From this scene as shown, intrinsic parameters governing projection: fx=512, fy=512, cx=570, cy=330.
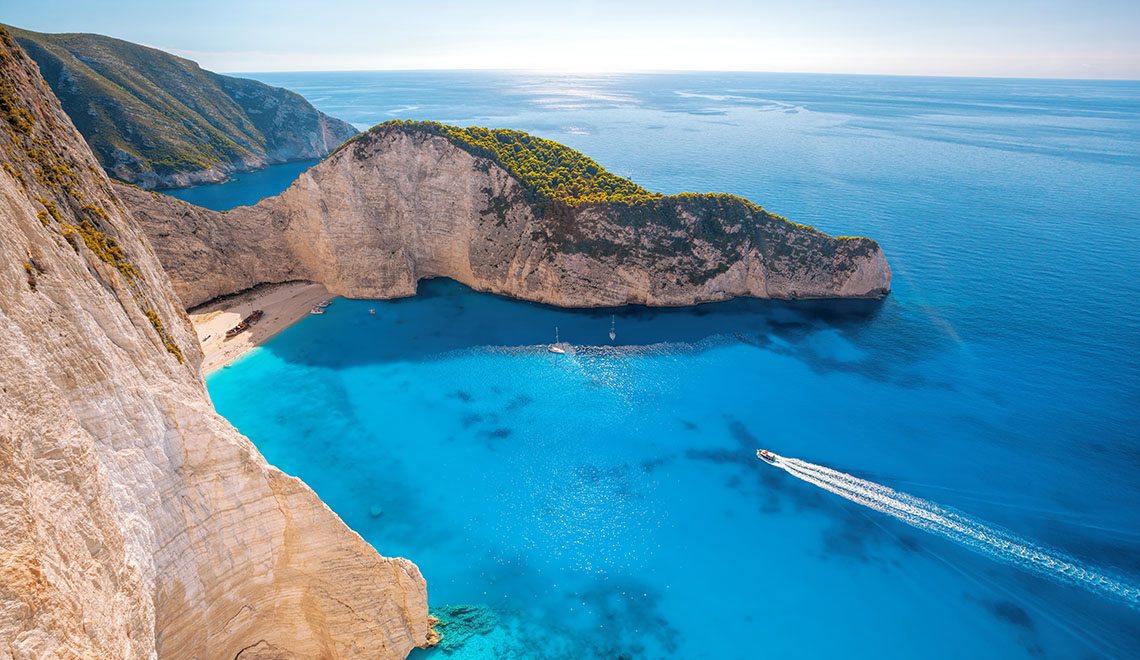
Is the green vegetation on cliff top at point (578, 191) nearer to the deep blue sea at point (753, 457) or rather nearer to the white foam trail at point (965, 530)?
the deep blue sea at point (753, 457)

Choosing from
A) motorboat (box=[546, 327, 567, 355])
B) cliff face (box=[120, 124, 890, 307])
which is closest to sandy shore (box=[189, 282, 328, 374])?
cliff face (box=[120, 124, 890, 307])

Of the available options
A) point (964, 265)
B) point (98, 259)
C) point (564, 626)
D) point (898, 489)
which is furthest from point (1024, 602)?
point (964, 265)

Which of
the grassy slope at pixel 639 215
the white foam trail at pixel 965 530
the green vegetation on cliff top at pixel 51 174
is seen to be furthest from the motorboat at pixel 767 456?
the green vegetation on cliff top at pixel 51 174

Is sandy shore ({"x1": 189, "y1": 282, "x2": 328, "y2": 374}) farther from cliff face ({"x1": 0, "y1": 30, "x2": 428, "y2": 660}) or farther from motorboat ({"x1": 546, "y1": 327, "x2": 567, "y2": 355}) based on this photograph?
cliff face ({"x1": 0, "y1": 30, "x2": 428, "y2": 660})

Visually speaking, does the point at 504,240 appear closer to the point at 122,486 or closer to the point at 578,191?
the point at 578,191

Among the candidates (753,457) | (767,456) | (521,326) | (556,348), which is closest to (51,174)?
(556,348)

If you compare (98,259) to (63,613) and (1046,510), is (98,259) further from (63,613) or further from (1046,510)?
(1046,510)
